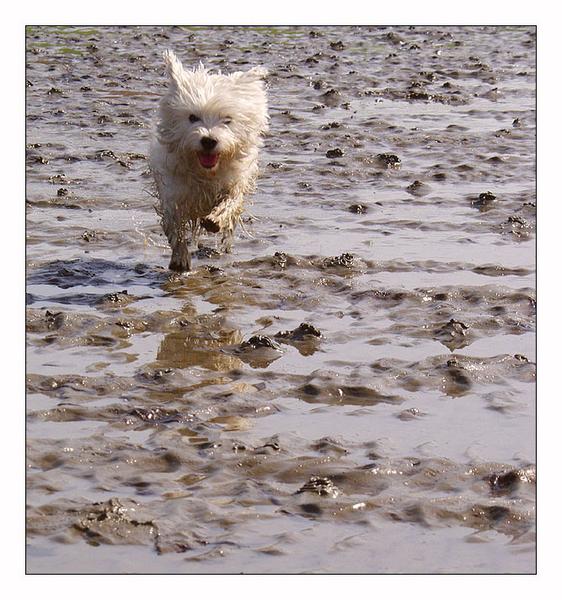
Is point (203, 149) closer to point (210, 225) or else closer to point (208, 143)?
point (208, 143)

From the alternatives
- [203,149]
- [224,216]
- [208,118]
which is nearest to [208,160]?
[203,149]

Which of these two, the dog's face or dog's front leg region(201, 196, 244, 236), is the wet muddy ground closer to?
dog's front leg region(201, 196, 244, 236)

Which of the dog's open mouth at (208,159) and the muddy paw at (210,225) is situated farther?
the muddy paw at (210,225)

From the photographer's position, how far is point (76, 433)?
606 centimetres

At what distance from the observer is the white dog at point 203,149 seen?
876cm

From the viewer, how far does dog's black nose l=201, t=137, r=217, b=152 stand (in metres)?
8.66

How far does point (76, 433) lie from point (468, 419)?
200 cm

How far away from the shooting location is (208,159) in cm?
880

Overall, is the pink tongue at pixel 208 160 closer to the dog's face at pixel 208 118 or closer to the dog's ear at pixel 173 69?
the dog's face at pixel 208 118

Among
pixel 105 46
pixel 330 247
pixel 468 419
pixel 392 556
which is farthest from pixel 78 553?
pixel 105 46

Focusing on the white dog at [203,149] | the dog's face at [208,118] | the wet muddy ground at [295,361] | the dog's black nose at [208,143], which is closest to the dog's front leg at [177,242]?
the white dog at [203,149]

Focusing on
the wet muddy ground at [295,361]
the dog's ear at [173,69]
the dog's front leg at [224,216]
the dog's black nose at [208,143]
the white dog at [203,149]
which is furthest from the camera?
the dog's front leg at [224,216]

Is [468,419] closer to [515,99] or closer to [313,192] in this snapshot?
[313,192]

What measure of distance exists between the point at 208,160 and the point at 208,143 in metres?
0.16
